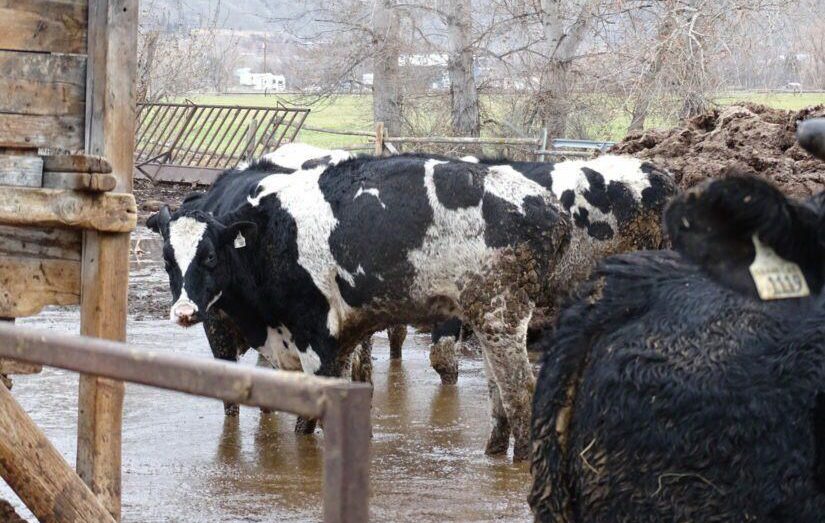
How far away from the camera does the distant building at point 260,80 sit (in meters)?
63.2

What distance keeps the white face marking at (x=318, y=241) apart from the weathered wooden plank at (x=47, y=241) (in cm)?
333

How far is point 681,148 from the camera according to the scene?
1205 cm

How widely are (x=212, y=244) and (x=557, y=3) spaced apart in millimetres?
20141

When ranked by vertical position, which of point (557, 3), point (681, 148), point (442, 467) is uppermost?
point (557, 3)

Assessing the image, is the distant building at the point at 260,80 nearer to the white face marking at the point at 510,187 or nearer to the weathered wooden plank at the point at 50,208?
the white face marking at the point at 510,187

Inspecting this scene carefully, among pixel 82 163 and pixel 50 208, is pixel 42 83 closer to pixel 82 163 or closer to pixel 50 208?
pixel 82 163

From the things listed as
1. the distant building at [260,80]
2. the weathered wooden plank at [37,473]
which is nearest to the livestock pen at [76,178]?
the weathered wooden plank at [37,473]

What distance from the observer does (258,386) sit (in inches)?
104

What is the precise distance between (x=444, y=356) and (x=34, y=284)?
226 inches

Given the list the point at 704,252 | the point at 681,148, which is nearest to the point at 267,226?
the point at 681,148

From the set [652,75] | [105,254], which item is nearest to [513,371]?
[105,254]

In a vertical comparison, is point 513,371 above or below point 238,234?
below

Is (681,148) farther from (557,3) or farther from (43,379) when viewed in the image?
(557,3)

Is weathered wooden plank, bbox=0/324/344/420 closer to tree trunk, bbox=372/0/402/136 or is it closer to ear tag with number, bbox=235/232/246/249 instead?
ear tag with number, bbox=235/232/246/249
